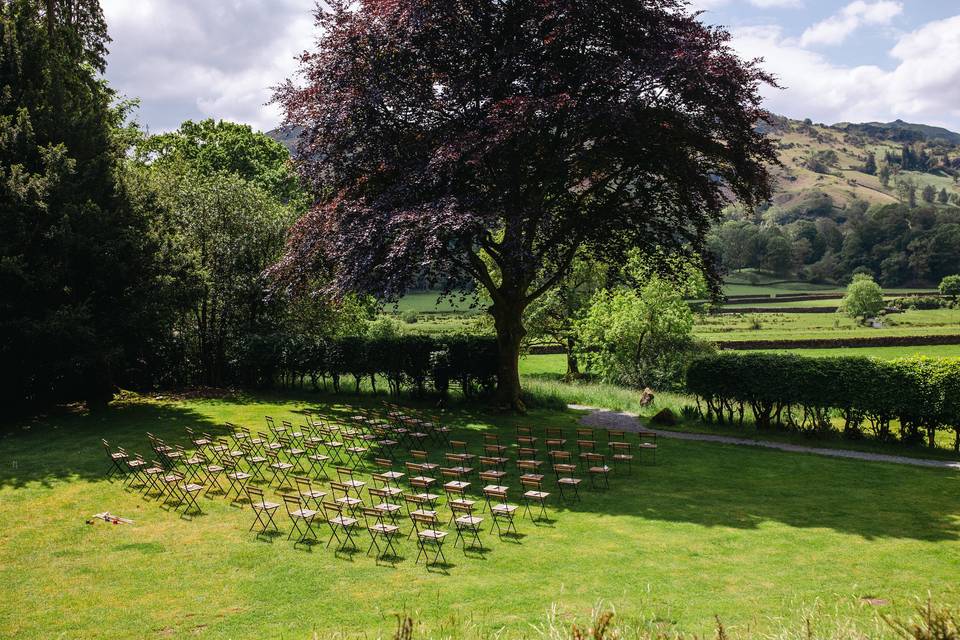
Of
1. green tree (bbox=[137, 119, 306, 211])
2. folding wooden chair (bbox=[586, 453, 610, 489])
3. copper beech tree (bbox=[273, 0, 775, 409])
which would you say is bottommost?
folding wooden chair (bbox=[586, 453, 610, 489])

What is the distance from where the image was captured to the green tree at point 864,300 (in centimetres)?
8019

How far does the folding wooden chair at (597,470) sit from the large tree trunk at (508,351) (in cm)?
742

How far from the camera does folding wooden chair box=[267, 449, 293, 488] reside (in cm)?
1576

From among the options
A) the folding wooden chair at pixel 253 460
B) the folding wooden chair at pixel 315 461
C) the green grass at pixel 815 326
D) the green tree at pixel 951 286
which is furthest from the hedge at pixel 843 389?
the green tree at pixel 951 286

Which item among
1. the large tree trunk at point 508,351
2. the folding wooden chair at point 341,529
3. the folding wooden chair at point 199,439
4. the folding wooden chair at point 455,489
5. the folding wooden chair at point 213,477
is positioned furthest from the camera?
the large tree trunk at point 508,351

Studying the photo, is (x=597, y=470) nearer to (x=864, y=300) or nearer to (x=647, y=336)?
(x=647, y=336)

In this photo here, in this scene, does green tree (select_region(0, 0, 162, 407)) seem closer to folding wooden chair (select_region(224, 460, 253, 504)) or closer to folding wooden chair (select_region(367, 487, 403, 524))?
folding wooden chair (select_region(224, 460, 253, 504))

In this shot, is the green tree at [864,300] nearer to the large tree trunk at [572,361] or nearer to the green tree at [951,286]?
the green tree at [951,286]

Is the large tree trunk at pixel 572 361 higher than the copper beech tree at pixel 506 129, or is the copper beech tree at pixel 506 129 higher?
the copper beech tree at pixel 506 129

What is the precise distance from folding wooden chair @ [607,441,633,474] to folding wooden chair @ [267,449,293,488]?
828 centimetres

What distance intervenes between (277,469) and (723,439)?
14.0m

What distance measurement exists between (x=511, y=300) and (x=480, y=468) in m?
8.51

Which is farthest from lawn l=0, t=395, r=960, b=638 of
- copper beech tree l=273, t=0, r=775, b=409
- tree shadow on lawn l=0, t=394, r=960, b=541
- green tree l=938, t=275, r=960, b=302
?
green tree l=938, t=275, r=960, b=302

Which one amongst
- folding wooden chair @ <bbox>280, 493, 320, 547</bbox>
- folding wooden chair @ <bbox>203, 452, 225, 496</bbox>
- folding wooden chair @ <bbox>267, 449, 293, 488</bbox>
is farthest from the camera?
folding wooden chair @ <bbox>267, 449, 293, 488</bbox>
